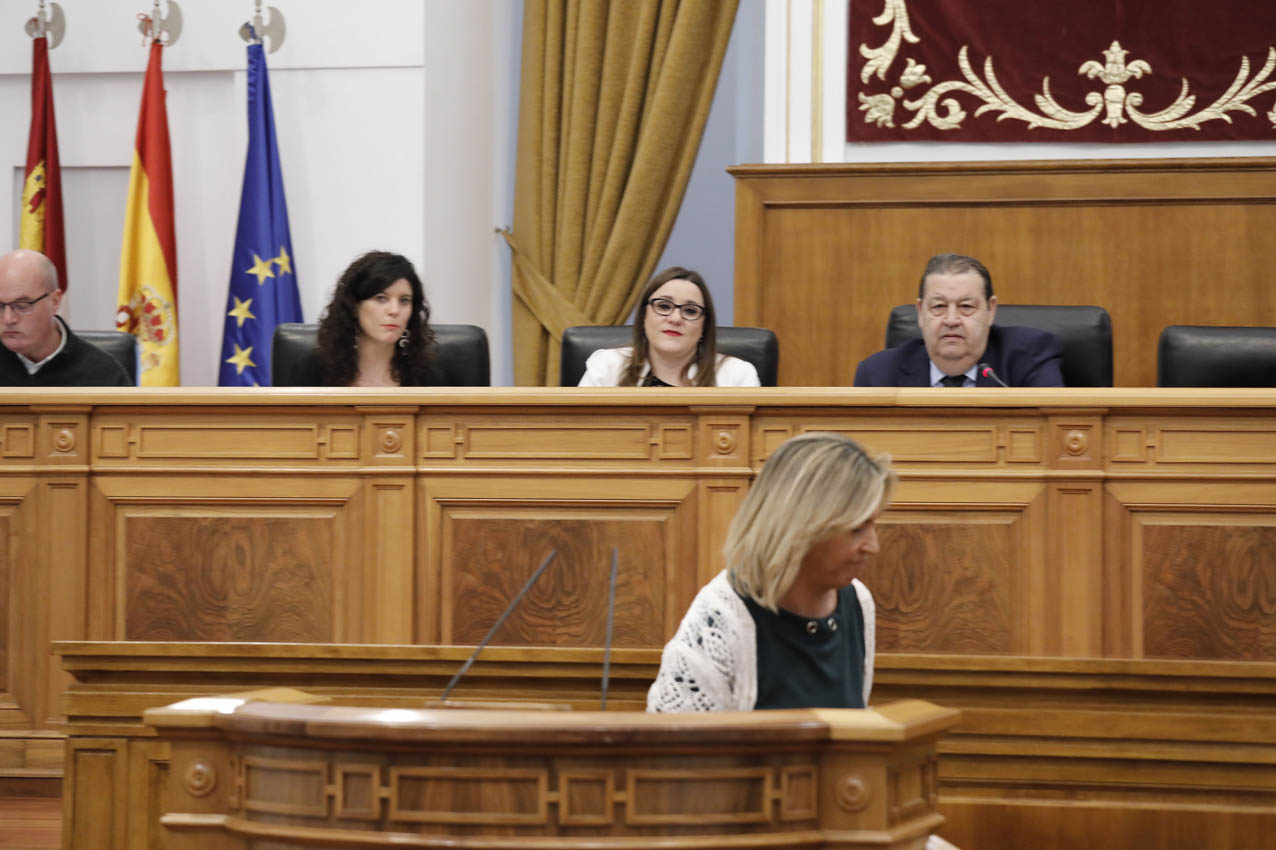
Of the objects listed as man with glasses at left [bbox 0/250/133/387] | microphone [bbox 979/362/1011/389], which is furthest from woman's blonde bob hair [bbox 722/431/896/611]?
man with glasses at left [bbox 0/250/133/387]

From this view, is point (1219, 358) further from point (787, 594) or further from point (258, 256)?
point (258, 256)

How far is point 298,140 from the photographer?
227 inches

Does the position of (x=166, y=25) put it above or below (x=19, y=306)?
above

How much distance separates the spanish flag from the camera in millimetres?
5652

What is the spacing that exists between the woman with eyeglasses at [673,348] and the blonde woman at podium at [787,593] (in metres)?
1.84

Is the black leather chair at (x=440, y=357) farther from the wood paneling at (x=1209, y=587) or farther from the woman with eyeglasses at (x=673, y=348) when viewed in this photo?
the wood paneling at (x=1209, y=587)

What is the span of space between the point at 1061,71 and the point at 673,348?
2.09 m

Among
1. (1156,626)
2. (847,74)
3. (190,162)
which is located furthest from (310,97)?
(1156,626)

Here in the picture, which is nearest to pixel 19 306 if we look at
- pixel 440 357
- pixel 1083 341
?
pixel 440 357

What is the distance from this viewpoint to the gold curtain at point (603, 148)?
5.85 meters

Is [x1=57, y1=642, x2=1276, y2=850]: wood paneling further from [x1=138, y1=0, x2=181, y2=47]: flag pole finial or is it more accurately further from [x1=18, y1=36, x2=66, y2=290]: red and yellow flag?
[x1=138, y1=0, x2=181, y2=47]: flag pole finial

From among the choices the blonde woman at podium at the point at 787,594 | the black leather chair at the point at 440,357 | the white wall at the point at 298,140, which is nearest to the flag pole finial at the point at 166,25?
the white wall at the point at 298,140

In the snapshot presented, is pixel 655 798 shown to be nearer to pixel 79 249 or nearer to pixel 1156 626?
pixel 1156 626

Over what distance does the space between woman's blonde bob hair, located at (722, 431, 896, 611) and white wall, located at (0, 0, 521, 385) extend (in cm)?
388
